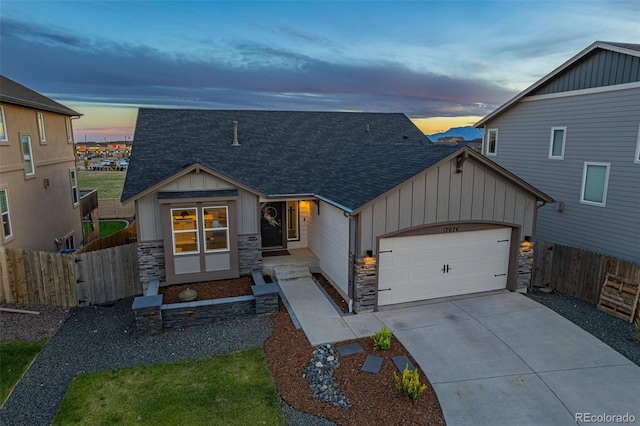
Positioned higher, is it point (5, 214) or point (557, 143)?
point (557, 143)

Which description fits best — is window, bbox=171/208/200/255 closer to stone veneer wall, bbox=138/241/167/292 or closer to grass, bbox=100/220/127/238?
stone veneer wall, bbox=138/241/167/292

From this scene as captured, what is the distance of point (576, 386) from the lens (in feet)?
20.9

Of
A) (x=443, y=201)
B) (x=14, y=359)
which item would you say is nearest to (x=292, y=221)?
(x=443, y=201)

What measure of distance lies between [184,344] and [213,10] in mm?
12403

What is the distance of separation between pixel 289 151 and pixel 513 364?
1050 cm

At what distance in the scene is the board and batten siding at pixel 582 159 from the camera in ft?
34.4

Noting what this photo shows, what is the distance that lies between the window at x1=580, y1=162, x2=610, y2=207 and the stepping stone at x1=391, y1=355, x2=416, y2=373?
29.3ft

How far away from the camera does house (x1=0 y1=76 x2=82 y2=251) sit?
11.1m

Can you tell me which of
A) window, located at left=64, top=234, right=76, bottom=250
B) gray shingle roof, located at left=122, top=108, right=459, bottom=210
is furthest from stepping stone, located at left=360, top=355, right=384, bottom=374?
window, located at left=64, top=234, right=76, bottom=250

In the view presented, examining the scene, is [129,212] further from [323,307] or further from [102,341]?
[323,307]

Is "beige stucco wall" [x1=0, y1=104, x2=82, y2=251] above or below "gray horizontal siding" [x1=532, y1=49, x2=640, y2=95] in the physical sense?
below

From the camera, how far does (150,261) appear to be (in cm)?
1062

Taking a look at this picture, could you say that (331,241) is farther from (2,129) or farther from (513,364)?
(2,129)

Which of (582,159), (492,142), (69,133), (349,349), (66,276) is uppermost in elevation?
(69,133)
